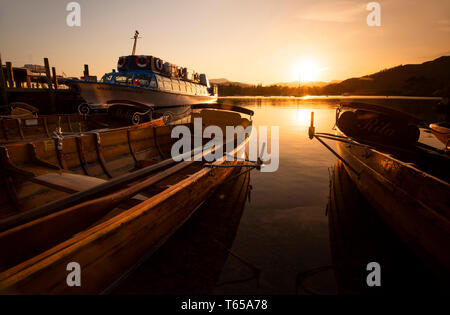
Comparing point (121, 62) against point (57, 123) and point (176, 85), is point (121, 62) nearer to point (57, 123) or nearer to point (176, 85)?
point (176, 85)

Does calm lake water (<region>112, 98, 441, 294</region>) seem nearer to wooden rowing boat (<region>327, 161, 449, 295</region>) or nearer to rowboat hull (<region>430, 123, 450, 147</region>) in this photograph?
wooden rowing boat (<region>327, 161, 449, 295</region>)

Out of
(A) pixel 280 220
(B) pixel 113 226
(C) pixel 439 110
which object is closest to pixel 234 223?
(A) pixel 280 220

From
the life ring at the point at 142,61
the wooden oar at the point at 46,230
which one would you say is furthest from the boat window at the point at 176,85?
the wooden oar at the point at 46,230

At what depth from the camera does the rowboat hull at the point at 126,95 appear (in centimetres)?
1751

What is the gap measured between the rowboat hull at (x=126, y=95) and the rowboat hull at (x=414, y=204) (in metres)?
13.5

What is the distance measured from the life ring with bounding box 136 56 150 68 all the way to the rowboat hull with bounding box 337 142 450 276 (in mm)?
25808

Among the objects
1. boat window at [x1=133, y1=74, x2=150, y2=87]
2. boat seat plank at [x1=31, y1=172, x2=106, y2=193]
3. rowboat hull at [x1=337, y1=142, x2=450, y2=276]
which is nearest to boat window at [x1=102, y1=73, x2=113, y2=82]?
boat window at [x1=133, y1=74, x2=150, y2=87]

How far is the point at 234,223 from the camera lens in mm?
5844

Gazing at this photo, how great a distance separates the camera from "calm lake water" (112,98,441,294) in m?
3.80

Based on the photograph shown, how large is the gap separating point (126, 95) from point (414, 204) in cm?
→ 2247

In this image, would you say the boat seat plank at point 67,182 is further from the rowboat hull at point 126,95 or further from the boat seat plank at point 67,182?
the rowboat hull at point 126,95

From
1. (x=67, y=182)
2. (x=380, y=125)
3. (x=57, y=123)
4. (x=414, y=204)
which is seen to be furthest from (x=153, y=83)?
(x=414, y=204)

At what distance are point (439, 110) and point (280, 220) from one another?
33841 millimetres
